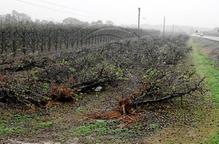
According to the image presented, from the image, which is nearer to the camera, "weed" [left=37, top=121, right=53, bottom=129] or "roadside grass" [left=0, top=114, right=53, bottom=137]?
"roadside grass" [left=0, top=114, right=53, bottom=137]

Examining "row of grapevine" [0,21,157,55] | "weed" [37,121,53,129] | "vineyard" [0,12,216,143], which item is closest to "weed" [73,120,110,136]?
"vineyard" [0,12,216,143]

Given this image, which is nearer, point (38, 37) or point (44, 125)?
point (44, 125)

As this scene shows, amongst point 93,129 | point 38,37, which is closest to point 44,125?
point 93,129

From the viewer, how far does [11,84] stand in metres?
13.9

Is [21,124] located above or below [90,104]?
above

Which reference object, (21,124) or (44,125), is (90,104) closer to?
(44,125)

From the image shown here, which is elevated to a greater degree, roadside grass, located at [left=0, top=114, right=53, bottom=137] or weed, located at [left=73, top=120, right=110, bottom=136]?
roadside grass, located at [left=0, top=114, right=53, bottom=137]

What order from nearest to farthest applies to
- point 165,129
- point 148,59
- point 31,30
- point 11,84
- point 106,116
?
point 165,129
point 106,116
point 11,84
point 148,59
point 31,30

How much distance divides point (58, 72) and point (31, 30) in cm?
1724

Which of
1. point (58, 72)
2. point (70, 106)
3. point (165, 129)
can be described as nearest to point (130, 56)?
point (58, 72)

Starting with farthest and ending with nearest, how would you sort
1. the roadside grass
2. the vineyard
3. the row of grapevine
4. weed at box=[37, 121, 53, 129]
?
the row of grapevine < weed at box=[37, 121, 53, 129] < the vineyard < the roadside grass

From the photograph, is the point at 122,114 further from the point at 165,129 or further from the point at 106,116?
the point at 165,129

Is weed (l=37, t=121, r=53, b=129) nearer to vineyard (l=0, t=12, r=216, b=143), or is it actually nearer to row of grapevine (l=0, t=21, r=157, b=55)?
vineyard (l=0, t=12, r=216, b=143)

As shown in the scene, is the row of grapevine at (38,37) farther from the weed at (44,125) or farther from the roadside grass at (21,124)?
the weed at (44,125)
